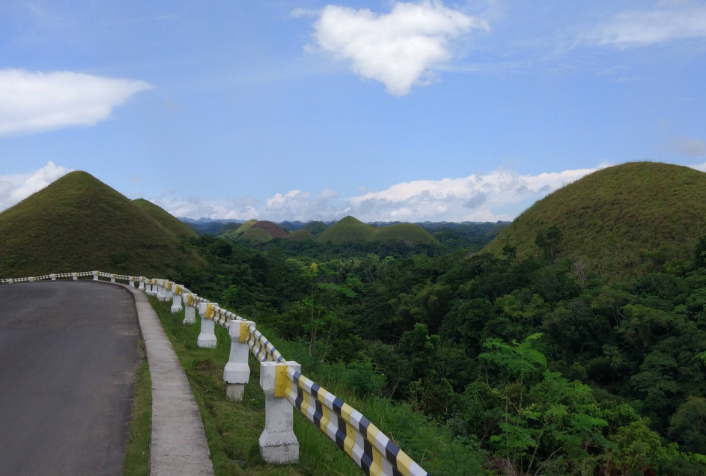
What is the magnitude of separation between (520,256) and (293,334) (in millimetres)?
46340

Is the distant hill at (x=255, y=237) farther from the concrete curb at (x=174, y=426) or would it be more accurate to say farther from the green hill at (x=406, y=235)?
the concrete curb at (x=174, y=426)

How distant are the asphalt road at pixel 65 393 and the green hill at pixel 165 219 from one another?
92526 millimetres

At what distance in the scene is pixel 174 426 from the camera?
16.0 feet

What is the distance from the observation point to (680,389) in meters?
25.5

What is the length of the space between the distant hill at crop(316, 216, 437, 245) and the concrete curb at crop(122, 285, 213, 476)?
14955 cm

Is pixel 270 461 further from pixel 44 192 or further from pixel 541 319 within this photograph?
pixel 44 192

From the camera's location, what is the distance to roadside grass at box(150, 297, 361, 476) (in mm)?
4297

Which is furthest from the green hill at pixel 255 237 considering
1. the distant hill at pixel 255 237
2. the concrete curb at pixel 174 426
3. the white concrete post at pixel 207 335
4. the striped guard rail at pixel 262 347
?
the striped guard rail at pixel 262 347

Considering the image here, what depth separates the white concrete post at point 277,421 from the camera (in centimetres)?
439

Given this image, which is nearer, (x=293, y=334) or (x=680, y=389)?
(x=293, y=334)

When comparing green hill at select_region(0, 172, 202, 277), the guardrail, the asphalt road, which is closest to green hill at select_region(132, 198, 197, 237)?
green hill at select_region(0, 172, 202, 277)

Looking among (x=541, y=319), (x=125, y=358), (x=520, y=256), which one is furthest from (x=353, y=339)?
(x=520, y=256)

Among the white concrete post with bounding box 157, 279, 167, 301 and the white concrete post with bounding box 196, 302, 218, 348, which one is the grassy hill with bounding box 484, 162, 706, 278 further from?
the white concrete post with bounding box 196, 302, 218, 348

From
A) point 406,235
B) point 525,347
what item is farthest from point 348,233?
point 525,347
